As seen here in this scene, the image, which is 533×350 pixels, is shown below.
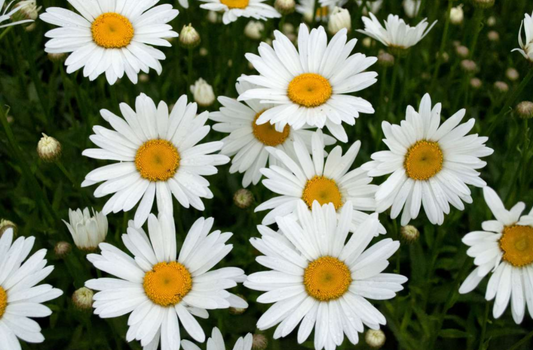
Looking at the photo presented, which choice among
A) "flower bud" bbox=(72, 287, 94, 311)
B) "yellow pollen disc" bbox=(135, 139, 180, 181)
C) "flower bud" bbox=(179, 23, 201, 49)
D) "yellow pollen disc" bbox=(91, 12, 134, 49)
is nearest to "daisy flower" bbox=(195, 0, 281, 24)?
"flower bud" bbox=(179, 23, 201, 49)

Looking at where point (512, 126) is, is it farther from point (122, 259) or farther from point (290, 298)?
point (122, 259)

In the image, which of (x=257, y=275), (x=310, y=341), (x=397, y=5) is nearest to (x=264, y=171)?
(x=257, y=275)

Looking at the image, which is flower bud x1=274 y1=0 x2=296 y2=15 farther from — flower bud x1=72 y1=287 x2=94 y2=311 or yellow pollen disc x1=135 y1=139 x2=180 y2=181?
flower bud x1=72 y1=287 x2=94 y2=311

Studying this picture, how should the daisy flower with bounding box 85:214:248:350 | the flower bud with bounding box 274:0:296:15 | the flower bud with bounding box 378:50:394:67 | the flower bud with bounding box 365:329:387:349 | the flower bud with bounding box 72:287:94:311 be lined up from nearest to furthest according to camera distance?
the daisy flower with bounding box 85:214:248:350
the flower bud with bounding box 72:287:94:311
the flower bud with bounding box 365:329:387:349
the flower bud with bounding box 378:50:394:67
the flower bud with bounding box 274:0:296:15

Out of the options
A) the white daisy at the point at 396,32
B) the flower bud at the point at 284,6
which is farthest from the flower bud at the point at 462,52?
the flower bud at the point at 284,6

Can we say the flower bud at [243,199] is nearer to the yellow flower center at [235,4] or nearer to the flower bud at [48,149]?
the flower bud at [48,149]

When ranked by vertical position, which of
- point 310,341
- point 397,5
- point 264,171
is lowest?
point 310,341
